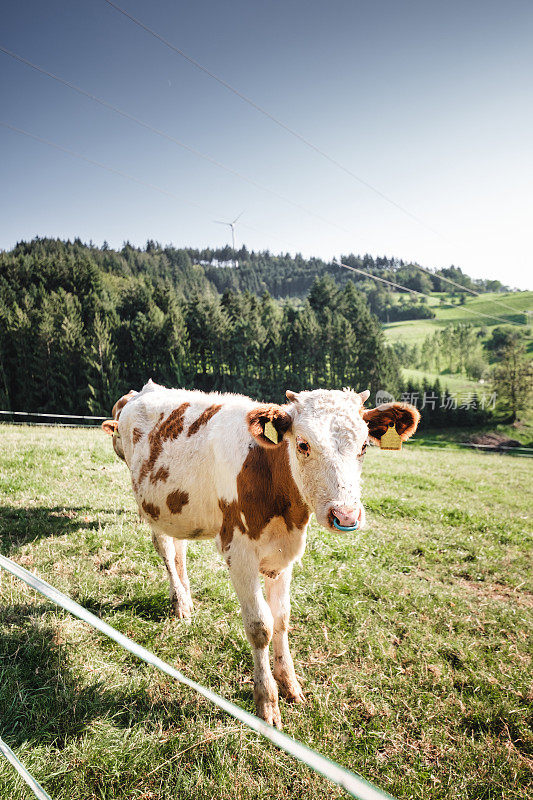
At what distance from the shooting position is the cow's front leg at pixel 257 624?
287 cm

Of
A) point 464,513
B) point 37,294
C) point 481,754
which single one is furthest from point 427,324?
point 481,754

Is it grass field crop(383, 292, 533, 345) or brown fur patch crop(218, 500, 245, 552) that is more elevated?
grass field crop(383, 292, 533, 345)

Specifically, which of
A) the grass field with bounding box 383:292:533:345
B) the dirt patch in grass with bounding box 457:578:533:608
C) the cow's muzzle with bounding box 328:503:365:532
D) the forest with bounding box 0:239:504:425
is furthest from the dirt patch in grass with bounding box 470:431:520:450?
the grass field with bounding box 383:292:533:345

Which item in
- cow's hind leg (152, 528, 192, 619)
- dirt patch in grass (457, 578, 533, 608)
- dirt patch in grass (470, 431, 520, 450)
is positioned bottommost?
dirt patch in grass (470, 431, 520, 450)

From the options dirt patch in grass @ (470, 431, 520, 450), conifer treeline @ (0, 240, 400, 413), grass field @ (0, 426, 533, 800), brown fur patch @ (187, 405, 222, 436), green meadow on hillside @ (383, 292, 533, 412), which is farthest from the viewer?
green meadow on hillside @ (383, 292, 533, 412)

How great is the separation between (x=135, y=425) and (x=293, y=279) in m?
139

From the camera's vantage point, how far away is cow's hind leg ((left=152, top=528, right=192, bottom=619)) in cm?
406

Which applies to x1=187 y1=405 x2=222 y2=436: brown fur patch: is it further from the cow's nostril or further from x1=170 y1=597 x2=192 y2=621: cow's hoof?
x1=170 y1=597 x2=192 y2=621: cow's hoof

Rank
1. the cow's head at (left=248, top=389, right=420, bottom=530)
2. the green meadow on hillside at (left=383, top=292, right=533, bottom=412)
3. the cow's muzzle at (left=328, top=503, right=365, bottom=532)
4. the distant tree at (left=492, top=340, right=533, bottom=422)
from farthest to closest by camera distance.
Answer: the green meadow on hillside at (left=383, top=292, right=533, bottom=412) → the distant tree at (left=492, top=340, right=533, bottom=422) → the cow's head at (left=248, top=389, right=420, bottom=530) → the cow's muzzle at (left=328, top=503, right=365, bottom=532)

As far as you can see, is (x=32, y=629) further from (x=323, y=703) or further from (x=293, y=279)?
(x=293, y=279)

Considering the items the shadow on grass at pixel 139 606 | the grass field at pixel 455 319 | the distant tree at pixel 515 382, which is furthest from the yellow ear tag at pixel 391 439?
the grass field at pixel 455 319

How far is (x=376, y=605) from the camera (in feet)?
14.7

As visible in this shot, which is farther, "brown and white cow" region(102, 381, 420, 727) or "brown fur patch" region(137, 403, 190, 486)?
"brown fur patch" region(137, 403, 190, 486)

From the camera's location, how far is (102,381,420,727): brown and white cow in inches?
102
